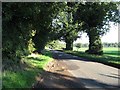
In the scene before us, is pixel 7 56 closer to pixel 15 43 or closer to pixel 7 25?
pixel 15 43

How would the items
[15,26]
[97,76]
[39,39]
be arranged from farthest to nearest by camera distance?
[39,39], [97,76], [15,26]

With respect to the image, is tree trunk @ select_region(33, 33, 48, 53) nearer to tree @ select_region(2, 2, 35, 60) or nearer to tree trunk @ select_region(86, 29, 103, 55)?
tree @ select_region(2, 2, 35, 60)

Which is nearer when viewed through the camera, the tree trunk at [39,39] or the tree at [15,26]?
the tree at [15,26]

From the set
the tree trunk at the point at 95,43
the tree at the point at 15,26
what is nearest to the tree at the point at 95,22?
the tree trunk at the point at 95,43

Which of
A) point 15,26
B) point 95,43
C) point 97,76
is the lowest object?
point 97,76

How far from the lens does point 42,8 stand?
51.7 feet

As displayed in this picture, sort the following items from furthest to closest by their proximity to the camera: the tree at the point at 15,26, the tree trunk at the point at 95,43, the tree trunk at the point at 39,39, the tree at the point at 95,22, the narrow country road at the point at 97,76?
the tree trunk at the point at 95,43
the tree at the point at 95,22
the tree trunk at the point at 39,39
the narrow country road at the point at 97,76
the tree at the point at 15,26

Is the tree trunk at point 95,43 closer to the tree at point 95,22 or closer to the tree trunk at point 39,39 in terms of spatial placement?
the tree at point 95,22

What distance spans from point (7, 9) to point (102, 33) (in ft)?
144

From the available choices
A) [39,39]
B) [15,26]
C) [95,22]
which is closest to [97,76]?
[15,26]

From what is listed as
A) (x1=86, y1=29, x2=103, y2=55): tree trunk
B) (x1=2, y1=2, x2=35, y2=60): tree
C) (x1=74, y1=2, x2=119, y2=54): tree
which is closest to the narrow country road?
(x1=2, y1=2, x2=35, y2=60): tree

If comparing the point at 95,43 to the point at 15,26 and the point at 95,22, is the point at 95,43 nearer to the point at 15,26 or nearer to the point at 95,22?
the point at 95,22

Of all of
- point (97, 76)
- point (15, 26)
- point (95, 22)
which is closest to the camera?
point (15, 26)

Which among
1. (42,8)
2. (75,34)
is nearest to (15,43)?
(42,8)
